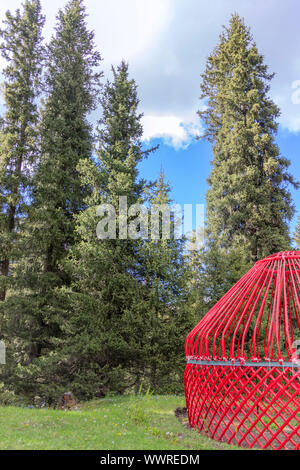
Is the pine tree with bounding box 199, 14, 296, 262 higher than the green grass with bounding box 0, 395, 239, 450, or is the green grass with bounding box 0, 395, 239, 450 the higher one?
the pine tree with bounding box 199, 14, 296, 262

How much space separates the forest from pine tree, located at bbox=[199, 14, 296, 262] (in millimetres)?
55

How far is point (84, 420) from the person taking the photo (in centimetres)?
533

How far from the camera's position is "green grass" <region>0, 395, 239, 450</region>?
389 centimetres

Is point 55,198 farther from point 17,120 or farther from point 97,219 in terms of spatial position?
point 17,120

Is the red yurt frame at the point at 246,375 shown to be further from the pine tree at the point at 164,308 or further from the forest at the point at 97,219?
the forest at the point at 97,219

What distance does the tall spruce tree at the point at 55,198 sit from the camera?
33.3ft

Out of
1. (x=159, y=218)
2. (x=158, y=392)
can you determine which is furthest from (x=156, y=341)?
(x=159, y=218)

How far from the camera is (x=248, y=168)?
1288 centimetres

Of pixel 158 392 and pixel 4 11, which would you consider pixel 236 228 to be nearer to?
pixel 158 392

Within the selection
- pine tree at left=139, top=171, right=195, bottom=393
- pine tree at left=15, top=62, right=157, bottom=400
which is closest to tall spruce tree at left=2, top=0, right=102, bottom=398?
pine tree at left=15, top=62, right=157, bottom=400

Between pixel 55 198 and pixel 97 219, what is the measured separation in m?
1.97

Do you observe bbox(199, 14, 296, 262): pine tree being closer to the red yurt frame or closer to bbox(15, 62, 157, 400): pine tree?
bbox(15, 62, 157, 400): pine tree

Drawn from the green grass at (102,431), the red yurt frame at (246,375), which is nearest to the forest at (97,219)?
the green grass at (102,431)
